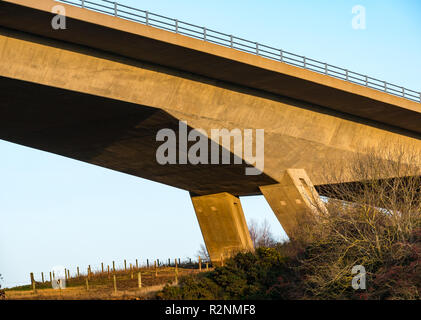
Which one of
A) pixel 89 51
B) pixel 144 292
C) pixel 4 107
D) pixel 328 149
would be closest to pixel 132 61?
pixel 89 51

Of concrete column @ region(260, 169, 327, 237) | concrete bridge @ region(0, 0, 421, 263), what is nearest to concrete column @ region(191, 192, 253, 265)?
concrete bridge @ region(0, 0, 421, 263)

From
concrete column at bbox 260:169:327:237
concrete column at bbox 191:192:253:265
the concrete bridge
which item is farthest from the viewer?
concrete column at bbox 191:192:253:265

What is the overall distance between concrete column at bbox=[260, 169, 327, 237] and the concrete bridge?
0.07 m

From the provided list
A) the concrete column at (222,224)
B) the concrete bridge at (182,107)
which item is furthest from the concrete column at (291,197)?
the concrete column at (222,224)

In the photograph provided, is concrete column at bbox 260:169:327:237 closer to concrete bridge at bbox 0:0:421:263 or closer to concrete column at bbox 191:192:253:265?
concrete bridge at bbox 0:0:421:263

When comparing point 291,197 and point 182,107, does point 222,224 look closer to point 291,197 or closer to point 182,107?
point 291,197

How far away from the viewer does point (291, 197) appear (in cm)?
4003

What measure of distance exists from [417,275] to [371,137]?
19.2m

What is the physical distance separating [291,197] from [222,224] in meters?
8.61

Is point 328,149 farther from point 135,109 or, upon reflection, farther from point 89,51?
point 89,51

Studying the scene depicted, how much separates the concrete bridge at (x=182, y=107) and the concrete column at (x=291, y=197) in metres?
0.07

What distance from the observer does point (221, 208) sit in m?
47.2

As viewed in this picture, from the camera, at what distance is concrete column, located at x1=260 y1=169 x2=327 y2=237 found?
39531 millimetres

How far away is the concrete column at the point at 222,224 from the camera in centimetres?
4675
